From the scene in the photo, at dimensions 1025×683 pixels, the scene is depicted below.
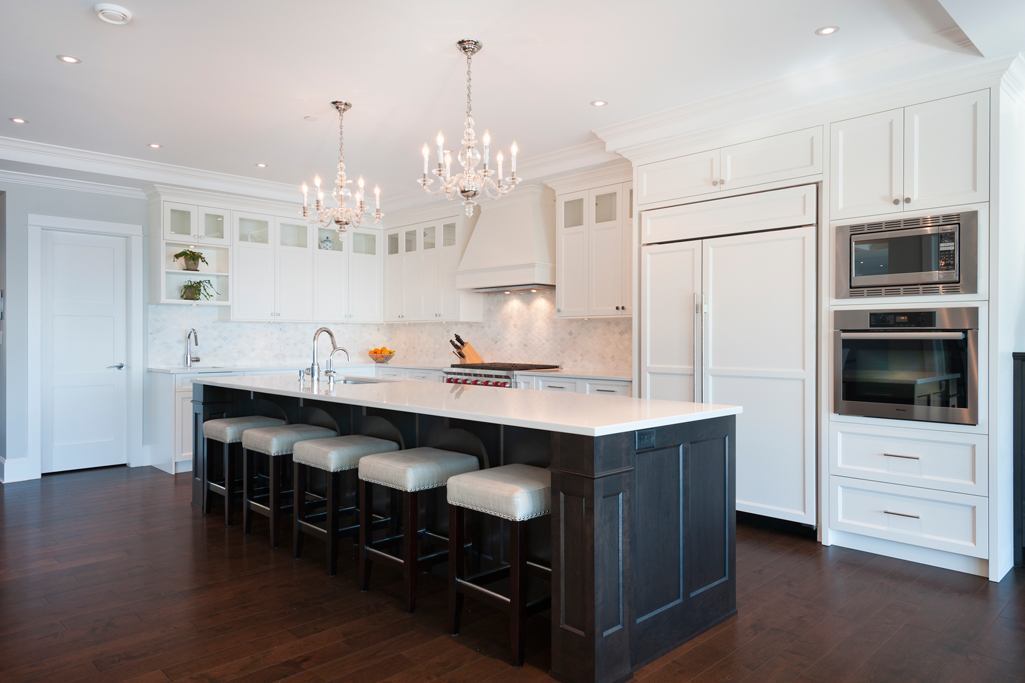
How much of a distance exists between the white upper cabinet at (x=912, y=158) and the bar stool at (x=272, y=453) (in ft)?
10.7

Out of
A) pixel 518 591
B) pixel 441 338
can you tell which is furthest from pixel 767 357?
pixel 441 338

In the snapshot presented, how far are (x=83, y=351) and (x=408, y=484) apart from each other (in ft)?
15.0

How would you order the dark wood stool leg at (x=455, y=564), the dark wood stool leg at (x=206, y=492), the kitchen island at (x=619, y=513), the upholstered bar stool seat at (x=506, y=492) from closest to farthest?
1. the kitchen island at (x=619, y=513)
2. the upholstered bar stool seat at (x=506, y=492)
3. the dark wood stool leg at (x=455, y=564)
4. the dark wood stool leg at (x=206, y=492)

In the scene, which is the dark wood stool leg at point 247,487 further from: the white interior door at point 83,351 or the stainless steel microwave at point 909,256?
the stainless steel microwave at point 909,256

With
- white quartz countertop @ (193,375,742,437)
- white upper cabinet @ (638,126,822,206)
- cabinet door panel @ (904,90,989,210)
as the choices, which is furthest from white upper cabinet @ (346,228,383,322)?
cabinet door panel @ (904,90,989,210)

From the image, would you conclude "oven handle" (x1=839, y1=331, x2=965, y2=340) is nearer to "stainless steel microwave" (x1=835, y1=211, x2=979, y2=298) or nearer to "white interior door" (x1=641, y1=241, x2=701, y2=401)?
"stainless steel microwave" (x1=835, y1=211, x2=979, y2=298)

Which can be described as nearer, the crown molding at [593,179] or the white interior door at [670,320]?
the white interior door at [670,320]

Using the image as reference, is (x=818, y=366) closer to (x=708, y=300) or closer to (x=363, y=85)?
(x=708, y=300)

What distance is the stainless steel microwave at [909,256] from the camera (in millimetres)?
3174

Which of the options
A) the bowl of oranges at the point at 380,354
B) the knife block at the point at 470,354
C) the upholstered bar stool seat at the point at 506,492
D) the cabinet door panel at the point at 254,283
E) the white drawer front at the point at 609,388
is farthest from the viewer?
the bowl of oranges at the point at 380,354

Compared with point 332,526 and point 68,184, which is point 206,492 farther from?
point 68,184

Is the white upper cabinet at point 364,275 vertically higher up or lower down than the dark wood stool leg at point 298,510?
higher up

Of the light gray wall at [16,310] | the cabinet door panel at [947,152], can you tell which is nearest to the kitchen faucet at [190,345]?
the light gray wall at [16,310]

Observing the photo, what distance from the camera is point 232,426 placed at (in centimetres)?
406
